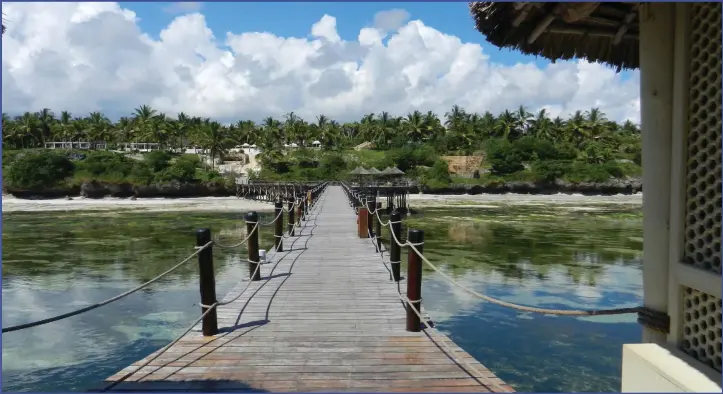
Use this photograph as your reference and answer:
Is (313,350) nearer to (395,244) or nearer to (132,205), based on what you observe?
(395,244)

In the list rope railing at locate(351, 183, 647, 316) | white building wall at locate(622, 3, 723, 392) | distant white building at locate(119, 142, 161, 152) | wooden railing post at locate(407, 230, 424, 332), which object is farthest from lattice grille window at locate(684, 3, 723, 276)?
distant white building at locate(119, 142, 161, 152)

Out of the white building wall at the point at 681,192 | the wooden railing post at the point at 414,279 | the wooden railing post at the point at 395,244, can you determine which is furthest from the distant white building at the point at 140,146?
the white building wall at the point at 681,192

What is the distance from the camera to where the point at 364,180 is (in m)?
56.4

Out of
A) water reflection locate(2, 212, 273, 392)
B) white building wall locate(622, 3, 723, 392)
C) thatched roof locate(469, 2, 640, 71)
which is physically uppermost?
thatched roof locate(469, 2, 640, 71)

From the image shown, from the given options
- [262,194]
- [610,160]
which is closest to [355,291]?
[262,194]

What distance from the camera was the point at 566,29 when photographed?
404cm

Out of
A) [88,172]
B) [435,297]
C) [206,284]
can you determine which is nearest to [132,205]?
[88,172]

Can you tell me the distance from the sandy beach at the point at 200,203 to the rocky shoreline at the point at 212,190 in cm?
130

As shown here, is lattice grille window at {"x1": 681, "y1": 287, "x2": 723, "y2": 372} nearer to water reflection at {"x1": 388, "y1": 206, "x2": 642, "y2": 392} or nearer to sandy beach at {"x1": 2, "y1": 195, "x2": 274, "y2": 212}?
water reflection at {"x1": 388, "y1": 206, "x2": 642, "y2": 392}

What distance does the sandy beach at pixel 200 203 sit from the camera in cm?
4466

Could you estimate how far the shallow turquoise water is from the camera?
28.3ft

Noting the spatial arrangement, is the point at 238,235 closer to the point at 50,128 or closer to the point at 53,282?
the point at 53,282

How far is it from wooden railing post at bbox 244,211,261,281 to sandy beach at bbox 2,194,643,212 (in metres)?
34.2

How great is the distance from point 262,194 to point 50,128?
50750 millimetres
